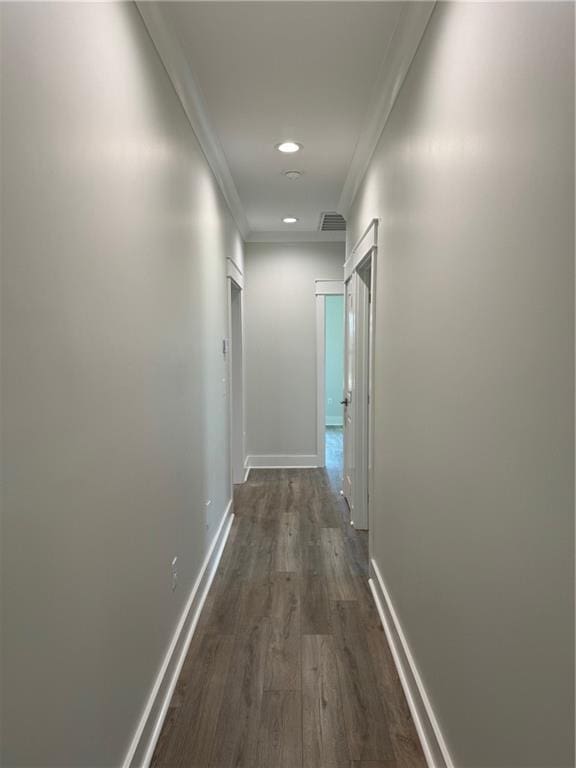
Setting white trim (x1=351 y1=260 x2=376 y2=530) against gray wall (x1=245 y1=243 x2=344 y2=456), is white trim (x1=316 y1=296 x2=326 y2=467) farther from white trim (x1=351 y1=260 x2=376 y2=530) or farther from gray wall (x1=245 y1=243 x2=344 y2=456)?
white trim (x1=351 y1=260 x2=376 y2=530)

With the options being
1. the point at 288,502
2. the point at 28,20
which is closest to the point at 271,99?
the point at 28,20

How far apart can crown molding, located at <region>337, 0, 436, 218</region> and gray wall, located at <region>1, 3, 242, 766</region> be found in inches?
36.2

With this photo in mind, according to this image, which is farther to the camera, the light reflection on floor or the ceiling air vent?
the light reflection on floor

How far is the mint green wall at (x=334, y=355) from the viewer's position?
907 centimetres

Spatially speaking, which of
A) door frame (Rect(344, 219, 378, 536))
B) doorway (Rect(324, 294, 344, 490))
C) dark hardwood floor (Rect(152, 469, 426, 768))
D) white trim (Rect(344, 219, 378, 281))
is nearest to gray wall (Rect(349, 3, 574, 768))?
dark hardwood floor (Rect(152, 469, 426, 768))

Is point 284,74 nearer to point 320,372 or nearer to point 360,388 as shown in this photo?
point 360,388

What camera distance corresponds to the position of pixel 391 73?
88.8 inches

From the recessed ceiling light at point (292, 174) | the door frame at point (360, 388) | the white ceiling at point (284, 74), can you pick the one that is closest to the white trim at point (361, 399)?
the door frame at point (360, 388)

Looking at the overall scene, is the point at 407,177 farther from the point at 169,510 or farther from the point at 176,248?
the point at 169,510

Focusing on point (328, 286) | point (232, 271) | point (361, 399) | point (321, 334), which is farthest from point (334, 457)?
point (232, 271)

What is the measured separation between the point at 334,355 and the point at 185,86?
700cm

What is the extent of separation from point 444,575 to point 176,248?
167 centimetres

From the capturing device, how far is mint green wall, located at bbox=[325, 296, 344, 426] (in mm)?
9070

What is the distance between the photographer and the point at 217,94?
100 inches
